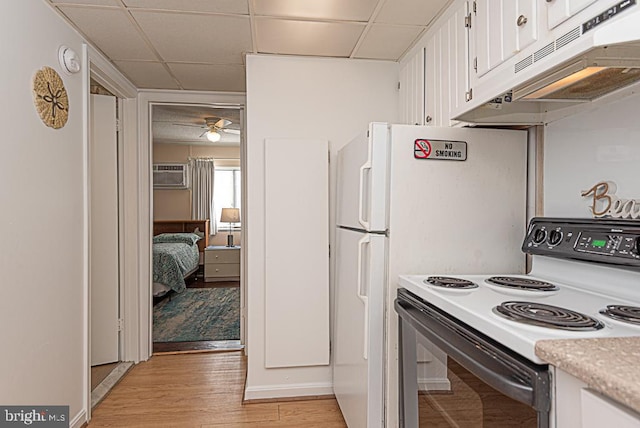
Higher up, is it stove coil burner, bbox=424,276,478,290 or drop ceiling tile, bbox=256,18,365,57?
drop ceiling tile, bbox=256,18,365,57

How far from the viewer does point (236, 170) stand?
23.2ft

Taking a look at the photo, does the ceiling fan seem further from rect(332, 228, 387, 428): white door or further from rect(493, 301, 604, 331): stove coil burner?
rect(493, 301, 604, 331): stove coil burner

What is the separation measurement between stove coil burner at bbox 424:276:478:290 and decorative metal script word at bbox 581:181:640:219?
0.51 meters

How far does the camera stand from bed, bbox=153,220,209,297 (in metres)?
4.96

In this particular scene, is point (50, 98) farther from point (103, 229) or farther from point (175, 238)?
point (175, 238)

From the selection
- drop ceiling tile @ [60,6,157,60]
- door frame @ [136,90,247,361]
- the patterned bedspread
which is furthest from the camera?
the patterned bedspread

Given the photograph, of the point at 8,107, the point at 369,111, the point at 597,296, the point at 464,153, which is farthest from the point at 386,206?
the point at 8,107

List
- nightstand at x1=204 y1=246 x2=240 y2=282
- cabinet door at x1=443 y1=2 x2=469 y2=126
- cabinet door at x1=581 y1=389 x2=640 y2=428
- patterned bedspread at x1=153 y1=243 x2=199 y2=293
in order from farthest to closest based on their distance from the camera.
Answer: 1. nightstand at x1=204 y1=246 x2=240 y2=282
2. patterned bedspread at x1=153 y1=243 x2=199 y2=293
3. cabinet door at x1=443 y1=2 x2=469 y2=126
4. cabinet door at x1=581 y1=389 x2=640 y2=428

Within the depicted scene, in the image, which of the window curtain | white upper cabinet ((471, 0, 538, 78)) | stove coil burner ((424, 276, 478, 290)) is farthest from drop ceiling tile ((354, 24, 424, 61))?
the window curtain

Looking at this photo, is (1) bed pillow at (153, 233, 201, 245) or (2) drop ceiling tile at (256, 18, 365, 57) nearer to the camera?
(2) drop ceiling tile at (256, 18, 365, 57)

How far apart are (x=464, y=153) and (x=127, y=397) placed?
2.58 m

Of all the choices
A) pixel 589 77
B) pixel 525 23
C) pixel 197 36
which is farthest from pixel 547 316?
pixel 197 36

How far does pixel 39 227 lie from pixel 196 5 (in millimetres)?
1296

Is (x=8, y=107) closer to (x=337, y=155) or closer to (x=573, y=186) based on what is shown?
(x=337, y=155)
